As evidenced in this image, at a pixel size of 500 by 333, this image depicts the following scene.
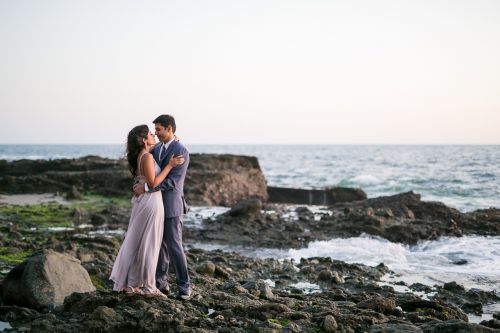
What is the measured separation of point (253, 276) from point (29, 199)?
50.4 feet

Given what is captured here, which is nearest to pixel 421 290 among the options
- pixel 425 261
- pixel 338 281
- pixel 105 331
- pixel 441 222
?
pixel 338 281

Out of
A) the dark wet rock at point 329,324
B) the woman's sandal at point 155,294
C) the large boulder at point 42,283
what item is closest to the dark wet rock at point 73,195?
the large boulder at point 42,283

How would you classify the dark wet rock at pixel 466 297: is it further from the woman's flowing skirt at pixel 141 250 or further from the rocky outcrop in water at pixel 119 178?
the rocky outcrop in water at pixel 119 178

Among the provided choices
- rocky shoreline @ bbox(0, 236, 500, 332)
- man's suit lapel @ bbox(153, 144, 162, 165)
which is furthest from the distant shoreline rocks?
man's suit lapel @ bbox(153, 144, 162, 165)

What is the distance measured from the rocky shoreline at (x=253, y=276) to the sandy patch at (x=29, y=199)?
892 millimetres

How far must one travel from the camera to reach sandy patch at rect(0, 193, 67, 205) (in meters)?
21.5

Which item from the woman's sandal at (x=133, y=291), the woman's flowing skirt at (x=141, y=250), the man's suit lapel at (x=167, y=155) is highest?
the man's suit lapel at (x=167, y=155)

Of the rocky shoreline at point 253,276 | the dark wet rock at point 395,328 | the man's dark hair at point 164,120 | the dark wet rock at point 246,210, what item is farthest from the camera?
the dark wet rock at point 246,210

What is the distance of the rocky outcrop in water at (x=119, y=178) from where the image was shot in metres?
25.6

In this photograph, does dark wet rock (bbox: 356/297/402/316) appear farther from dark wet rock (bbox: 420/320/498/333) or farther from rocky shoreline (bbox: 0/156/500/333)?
dark wet rock (bbox: 420/320/498/333)

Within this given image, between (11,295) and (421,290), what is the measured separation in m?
7.24

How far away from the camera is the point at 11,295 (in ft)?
22.9

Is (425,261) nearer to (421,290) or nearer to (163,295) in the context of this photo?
(421,290)

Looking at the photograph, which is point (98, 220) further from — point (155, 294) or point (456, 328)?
point (456, 328)
